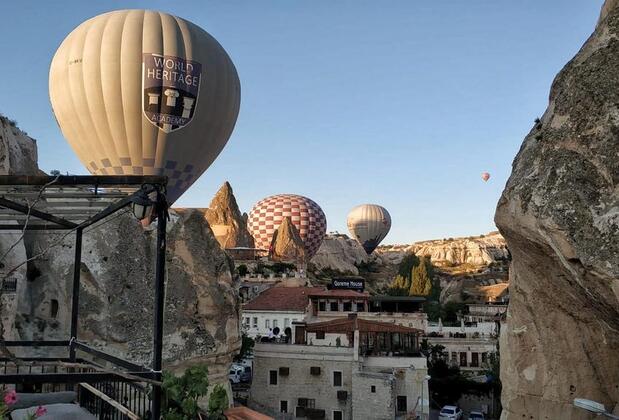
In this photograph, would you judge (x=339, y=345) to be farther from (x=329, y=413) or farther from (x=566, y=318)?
(x=566, y=318)

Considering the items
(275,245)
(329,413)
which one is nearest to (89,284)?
(329,413)

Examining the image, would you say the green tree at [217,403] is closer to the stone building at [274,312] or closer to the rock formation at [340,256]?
the stone building at [274,312]

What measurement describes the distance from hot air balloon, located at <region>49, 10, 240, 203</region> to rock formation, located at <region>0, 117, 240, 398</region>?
6.12 meters

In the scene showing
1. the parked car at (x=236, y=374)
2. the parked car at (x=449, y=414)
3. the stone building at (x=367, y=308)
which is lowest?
the parked car at (x=449, y=414)

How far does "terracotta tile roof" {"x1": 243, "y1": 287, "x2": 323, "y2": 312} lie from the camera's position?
40375 mm

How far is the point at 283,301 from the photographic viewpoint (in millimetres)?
41719

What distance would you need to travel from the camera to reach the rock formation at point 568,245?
680cm

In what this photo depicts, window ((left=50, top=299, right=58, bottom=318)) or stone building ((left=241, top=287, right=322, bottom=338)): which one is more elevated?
window ((left=50, top=299, right=58, bottom=318))

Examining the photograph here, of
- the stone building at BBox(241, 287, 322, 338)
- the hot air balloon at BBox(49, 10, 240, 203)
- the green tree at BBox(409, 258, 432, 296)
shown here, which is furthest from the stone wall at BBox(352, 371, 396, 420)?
the green tree at BBox(409, 258, 432, 296)

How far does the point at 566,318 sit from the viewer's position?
823 centimetres

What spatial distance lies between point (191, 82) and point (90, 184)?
75.7 feet

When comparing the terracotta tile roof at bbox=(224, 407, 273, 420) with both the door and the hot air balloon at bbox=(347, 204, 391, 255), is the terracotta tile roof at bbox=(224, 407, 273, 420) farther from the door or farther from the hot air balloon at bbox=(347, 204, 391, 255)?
the hot air balloon at bbox=(347, 204, 391, 255)

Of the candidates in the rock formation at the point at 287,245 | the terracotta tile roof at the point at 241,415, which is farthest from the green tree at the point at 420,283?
the terracotta tile roof at the point at 241,415

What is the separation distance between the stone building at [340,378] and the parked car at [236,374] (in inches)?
193
